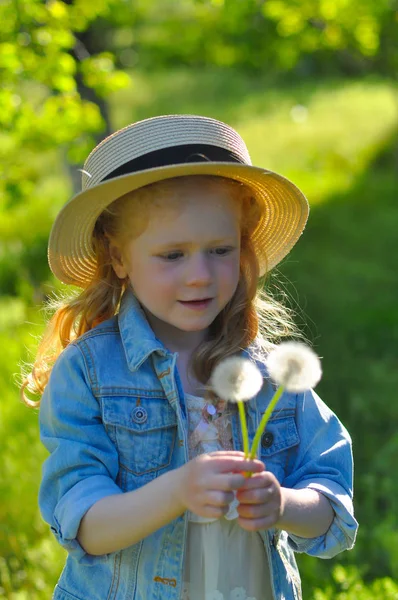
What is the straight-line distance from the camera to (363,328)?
6457 mm

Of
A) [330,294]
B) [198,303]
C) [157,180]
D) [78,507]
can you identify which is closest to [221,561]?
[78,507]

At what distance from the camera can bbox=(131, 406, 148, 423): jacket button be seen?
2.08 meters

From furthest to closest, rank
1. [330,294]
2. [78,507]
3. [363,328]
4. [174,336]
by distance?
1. [330,294]
2. [363,328]
3. [174,336]
4. [78,507]

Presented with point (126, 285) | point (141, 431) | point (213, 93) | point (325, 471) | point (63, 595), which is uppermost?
point (126, 285)

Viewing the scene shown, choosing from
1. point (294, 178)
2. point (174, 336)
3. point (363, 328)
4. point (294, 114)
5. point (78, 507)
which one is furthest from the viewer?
point (294, 114)

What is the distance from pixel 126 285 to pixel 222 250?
0.34 meters

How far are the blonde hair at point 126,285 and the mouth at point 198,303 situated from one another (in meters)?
0.16

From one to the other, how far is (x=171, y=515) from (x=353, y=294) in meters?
5.54

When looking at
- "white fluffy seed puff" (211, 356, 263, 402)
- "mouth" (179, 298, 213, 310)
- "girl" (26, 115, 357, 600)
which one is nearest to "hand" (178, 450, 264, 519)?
"white fluffy seed puff" (211, 356, 263, 402)

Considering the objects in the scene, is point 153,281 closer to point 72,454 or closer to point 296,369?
point 72,454

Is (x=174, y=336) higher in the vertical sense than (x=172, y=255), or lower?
lower

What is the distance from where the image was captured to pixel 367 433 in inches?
192

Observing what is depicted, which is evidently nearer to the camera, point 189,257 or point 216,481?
point 216,481

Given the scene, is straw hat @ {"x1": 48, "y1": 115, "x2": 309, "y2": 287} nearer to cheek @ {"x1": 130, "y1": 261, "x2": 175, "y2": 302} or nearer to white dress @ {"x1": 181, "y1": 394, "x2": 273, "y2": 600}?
cheek @ {"x1": 130, "y1": 261, "x2": 175, "y2": 302}
